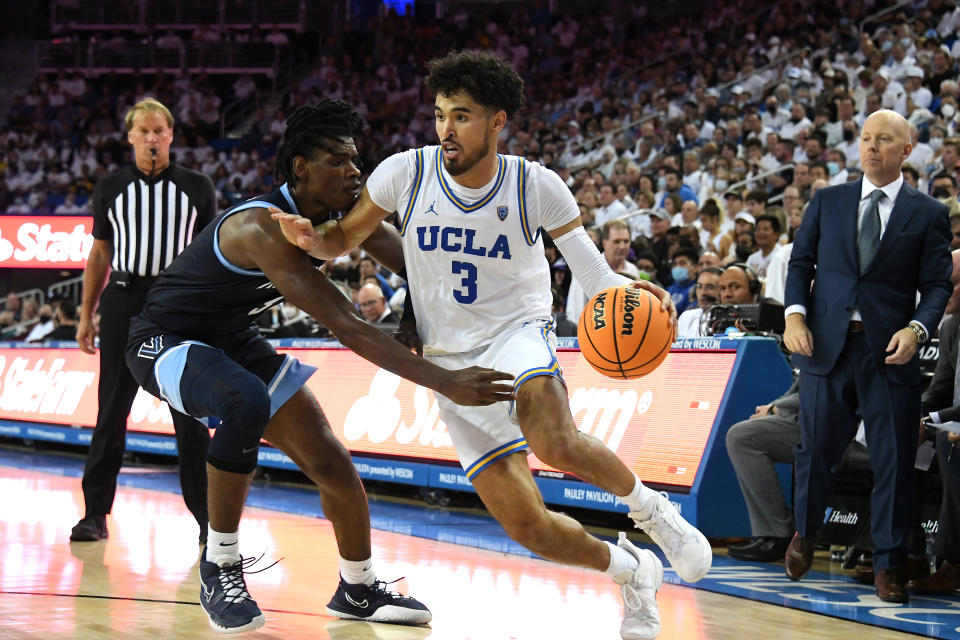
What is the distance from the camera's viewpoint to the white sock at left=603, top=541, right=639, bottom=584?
3.95 meters

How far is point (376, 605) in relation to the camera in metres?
4.33

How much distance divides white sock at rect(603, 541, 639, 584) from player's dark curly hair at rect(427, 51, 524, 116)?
1724mm

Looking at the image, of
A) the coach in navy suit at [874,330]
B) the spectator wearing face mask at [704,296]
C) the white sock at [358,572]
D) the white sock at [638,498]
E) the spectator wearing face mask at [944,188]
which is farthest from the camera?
the spectator wearing face mask at [944,188]

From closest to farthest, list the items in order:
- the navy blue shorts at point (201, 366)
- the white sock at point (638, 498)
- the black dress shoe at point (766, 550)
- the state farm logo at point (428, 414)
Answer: the white sock at point (638, 498)
the navy blue shorts at point (201, 366)
the black dress shoe at point (766, 550)
the state farm logo at point (428, 414)

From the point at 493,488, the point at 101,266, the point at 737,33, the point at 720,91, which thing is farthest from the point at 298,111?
the point at 737,33

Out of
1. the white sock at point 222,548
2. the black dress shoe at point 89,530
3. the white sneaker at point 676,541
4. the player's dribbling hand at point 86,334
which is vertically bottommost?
the black dress shoe at point 89,530

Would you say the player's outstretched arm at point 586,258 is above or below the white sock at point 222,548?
above

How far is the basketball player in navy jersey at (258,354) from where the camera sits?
13.1 ft

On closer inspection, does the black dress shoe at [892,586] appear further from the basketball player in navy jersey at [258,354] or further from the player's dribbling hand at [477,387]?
the player's dribbling hand at [477,387]

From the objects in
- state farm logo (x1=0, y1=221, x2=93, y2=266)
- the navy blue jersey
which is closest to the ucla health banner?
state farm logo (x1=0, y1=221, x2=93, y2=266)

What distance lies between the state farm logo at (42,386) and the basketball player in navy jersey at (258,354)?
8.45 meters

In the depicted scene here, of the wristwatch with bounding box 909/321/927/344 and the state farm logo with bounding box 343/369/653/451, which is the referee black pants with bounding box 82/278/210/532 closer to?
the state farm logo with bounding box 343/369/653/451

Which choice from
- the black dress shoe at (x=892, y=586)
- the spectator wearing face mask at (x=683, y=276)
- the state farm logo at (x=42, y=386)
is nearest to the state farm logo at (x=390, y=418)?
the spectator wearing face mask at (x=683, y=276)

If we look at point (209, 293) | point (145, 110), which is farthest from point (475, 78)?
point (145, 110)
